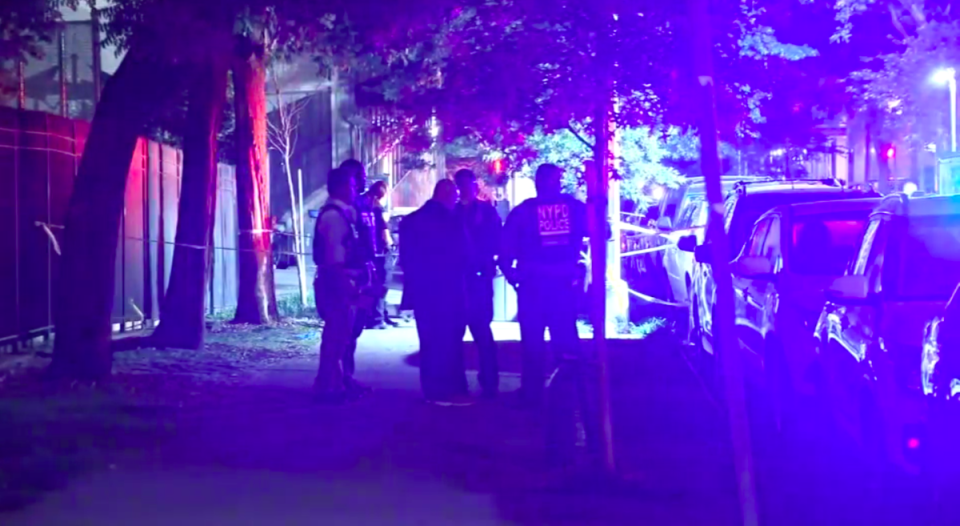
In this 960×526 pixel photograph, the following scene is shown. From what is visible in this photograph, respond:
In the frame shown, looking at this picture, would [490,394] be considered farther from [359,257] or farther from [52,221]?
[52,221]

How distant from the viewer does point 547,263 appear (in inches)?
368

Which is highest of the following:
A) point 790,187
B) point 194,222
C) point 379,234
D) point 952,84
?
point 952,84

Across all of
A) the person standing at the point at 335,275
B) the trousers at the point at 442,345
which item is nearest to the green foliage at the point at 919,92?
the trousers at the point at 442,345

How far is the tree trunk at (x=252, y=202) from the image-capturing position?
1627cm

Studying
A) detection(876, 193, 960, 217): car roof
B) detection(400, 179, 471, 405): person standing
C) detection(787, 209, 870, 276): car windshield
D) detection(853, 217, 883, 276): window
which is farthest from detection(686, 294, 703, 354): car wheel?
detection(876, 193, 960, 217): car roof

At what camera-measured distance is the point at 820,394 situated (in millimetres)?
8477

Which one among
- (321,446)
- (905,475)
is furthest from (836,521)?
(321,446)

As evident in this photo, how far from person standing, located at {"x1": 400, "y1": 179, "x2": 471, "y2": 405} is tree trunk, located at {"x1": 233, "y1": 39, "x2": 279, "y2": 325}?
21.2 feet

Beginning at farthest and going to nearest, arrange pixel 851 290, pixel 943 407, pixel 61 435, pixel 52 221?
pixel 52 221 → pixel 61 435 → pixel 851 290 → pixel 943 407

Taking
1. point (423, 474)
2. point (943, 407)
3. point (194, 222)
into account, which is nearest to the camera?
point (943, 407)

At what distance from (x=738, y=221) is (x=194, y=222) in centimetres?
568

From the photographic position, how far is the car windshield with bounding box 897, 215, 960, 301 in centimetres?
724

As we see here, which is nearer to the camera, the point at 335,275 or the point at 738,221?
the point at 335,275

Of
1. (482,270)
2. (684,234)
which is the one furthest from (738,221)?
(482,270)
